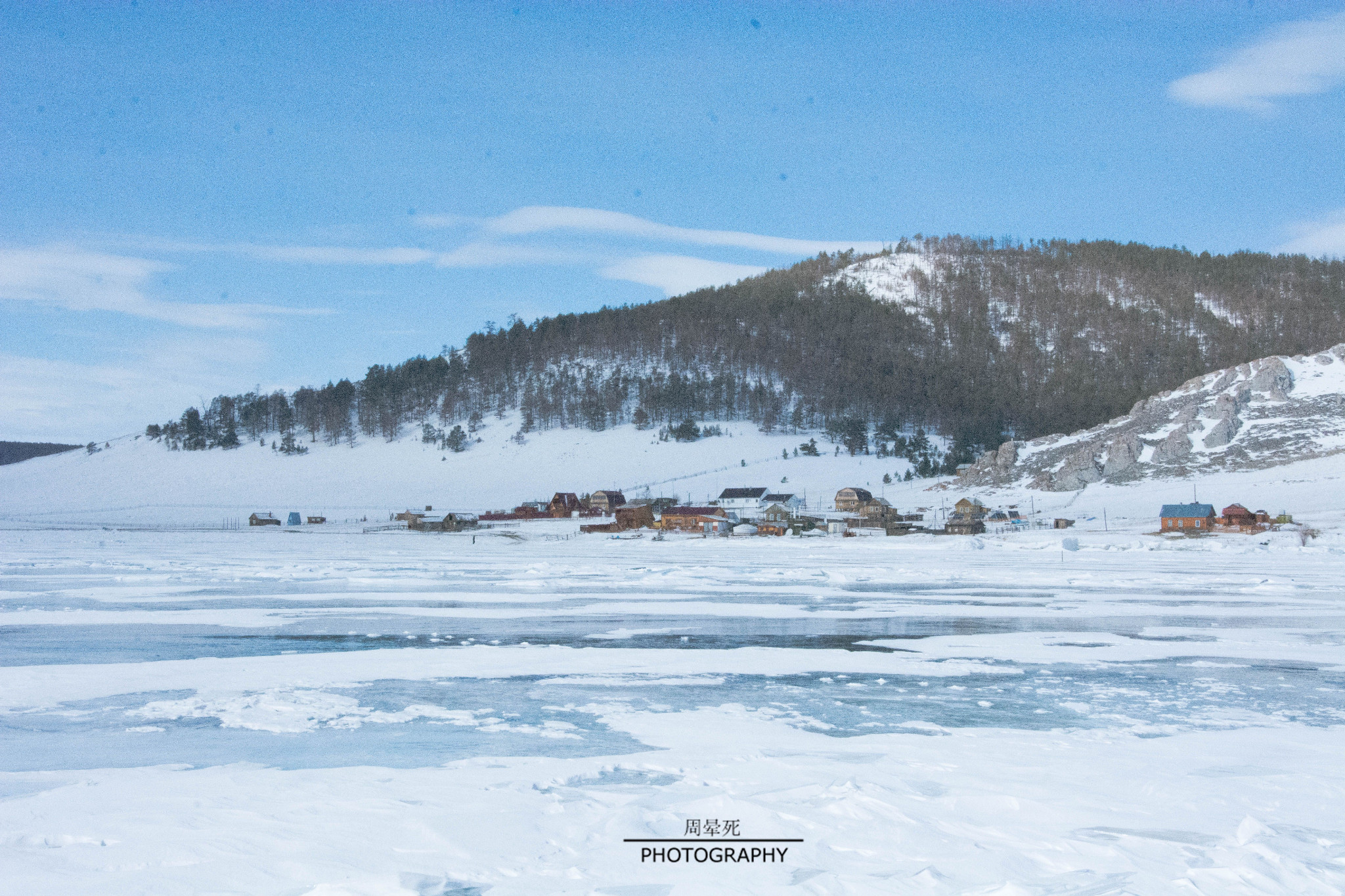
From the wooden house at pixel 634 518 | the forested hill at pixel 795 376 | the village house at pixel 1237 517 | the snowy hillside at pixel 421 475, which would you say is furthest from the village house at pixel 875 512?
the forested hill at pixel 795 376

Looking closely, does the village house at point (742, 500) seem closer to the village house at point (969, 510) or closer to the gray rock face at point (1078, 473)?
the village house at point (969, 510)

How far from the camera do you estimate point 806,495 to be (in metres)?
108

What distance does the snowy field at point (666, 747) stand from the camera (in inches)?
260

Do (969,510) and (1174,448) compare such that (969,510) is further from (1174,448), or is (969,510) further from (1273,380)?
(1273,380)

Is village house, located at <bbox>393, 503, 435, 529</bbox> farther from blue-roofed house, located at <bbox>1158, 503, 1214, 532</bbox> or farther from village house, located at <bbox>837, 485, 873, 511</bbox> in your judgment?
blue-roofed house, located at <bbox>1158, 503, 1214, 532</bbox>

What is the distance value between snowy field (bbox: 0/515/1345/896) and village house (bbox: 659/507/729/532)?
210 feet

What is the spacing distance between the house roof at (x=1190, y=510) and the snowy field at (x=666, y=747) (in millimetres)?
50597

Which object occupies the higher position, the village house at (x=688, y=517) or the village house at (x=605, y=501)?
the village house at (x=605, y=501)

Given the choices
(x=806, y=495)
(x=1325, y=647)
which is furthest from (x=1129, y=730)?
(x=806, y=495)

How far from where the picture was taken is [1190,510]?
72.1m

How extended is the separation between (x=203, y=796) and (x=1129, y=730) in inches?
373

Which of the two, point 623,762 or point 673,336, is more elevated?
point 673,336

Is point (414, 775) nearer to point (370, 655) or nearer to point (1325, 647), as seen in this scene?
point (370, 655)

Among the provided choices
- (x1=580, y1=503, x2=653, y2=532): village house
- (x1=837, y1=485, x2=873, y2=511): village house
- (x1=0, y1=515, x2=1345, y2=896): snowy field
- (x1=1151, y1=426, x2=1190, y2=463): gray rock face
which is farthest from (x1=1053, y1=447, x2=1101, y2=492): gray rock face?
(x1=0, y1=515, x2=1345, y2=896): snowy field
